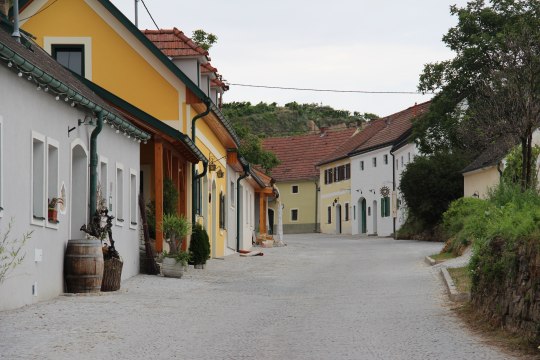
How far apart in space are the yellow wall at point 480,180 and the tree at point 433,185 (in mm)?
1060

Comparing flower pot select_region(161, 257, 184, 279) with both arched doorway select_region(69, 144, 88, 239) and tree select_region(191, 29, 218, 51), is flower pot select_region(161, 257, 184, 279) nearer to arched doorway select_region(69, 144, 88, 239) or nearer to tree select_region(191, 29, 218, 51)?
arched doorway select_region(69, 144, 88, 239)

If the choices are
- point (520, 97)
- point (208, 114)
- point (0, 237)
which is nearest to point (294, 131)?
point (208, 114)

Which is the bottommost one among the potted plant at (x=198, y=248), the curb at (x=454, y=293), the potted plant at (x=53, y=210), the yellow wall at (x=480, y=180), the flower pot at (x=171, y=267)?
the curb at (x=454, y=293)

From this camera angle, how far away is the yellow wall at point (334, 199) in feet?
263

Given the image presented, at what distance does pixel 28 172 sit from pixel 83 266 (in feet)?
8.71

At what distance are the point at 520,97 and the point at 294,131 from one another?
342 feet

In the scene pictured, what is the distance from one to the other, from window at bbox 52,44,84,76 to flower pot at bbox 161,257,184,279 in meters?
6.64

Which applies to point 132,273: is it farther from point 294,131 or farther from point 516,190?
point 294,131

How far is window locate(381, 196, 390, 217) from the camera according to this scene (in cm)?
7003

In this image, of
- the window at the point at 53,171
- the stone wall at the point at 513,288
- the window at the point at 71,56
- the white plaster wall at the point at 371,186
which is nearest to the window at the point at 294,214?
the white plaster wall at the point at 371,186

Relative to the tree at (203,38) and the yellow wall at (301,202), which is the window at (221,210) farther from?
the yellow wall at (301,202)

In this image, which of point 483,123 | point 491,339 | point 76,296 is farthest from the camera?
point 483,123

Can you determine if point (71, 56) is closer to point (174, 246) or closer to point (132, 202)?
point (132, 202)

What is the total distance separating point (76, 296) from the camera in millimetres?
18062
